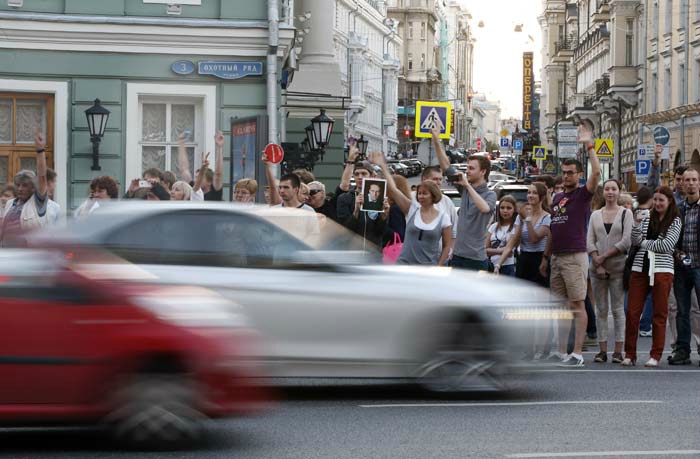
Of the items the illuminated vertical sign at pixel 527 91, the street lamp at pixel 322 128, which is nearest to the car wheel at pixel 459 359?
the street lamp at pixel 322 128

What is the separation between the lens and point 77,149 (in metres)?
23.9

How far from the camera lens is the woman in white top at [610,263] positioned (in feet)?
46.0

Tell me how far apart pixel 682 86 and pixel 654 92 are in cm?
690

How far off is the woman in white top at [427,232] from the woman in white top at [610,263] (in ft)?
7.35

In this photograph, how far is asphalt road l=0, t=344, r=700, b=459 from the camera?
8.05 meters

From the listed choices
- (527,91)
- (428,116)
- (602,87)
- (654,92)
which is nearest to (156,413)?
(428,116)

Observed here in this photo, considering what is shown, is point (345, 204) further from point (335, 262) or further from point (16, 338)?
point (16, 338)

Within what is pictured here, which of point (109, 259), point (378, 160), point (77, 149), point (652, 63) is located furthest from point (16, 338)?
point (652, 63)

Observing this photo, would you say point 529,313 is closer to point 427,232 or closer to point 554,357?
point 427,232

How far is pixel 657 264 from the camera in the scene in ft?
45.2

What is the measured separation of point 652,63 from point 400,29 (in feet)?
351

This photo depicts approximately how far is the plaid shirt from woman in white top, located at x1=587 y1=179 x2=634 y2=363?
586mm

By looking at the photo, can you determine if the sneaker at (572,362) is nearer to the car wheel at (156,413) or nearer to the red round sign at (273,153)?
the car wheel at (156,413)

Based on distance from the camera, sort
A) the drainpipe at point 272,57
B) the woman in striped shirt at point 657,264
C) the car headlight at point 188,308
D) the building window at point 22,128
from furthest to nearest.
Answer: the drainpipe at point 272,57
the building window at point 22,128
the woman in striped shirt at point 657,264
the car headlight at point 188,308
